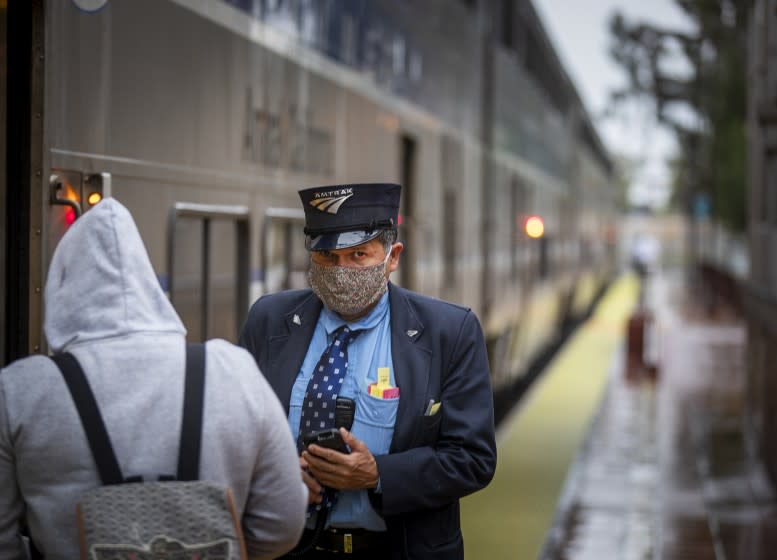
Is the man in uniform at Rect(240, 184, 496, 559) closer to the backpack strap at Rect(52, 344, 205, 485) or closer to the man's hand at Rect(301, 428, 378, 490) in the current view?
the man's hand at Rect(301, 428, 378, 490)

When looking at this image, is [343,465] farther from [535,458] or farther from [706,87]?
Result: [706,87]

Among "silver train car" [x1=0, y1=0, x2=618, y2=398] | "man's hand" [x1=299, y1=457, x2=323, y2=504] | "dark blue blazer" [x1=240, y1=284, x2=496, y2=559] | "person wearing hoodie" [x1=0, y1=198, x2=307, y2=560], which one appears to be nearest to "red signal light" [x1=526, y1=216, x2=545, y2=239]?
"silver train car" [x1=0, y1=0, x2=618, y2=398]

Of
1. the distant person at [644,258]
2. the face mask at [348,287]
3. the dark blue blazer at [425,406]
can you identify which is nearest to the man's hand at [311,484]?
the dark blue blazer at [425,406]

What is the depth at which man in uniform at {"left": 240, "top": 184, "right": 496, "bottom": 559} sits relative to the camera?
2.90m

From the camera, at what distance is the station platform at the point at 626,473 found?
7.33 metres

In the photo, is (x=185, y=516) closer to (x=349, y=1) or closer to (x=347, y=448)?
(x=347, y=448)

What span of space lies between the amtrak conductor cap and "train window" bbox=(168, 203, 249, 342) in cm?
77

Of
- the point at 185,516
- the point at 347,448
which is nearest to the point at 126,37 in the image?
the point at 347,448

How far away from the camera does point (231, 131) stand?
163 inches

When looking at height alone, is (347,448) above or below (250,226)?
below

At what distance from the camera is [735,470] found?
9.77 metres

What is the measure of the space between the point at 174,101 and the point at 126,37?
13.9 inches

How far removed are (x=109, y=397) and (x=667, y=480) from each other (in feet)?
25.1

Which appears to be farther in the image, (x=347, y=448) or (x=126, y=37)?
(x=126, y=37)
